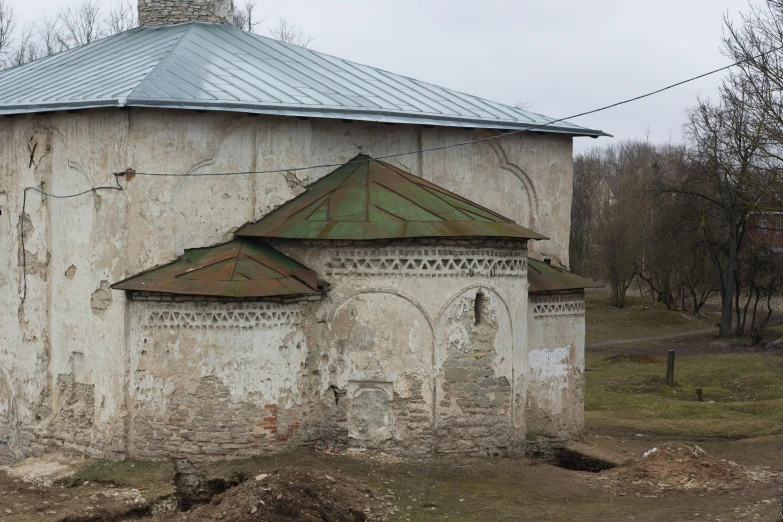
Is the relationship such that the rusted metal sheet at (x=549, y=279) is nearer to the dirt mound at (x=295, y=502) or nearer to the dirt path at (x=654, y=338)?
the dirt mound at (x=295, y=502)

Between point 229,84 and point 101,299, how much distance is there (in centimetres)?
331

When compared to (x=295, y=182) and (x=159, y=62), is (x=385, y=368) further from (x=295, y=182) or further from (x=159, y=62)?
(x=159, y=62)

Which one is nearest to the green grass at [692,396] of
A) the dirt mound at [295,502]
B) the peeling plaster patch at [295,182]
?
the peeling plaster patch at [295,182]

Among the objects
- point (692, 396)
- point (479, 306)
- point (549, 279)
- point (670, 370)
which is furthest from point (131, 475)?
point (670, 370)

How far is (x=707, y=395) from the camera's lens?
22859 millimetres

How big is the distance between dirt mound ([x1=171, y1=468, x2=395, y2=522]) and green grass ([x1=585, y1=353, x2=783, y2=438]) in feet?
25.8

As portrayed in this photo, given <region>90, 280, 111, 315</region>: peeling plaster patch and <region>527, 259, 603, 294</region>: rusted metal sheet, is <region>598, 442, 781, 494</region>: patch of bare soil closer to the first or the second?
<region>527, 259, 603, 294</region>: rusted metal sheet

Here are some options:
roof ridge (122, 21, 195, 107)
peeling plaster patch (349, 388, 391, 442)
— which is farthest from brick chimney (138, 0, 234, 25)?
peeling plaster patch (349, 388, 391, 442)

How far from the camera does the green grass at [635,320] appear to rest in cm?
3566

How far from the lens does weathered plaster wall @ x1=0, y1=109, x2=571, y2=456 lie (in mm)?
12547

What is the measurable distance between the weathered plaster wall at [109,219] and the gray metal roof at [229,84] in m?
0.34

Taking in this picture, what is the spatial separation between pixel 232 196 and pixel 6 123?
3.63 metres

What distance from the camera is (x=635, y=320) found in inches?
1476

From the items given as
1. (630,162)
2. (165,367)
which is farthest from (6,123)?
(630,162)
